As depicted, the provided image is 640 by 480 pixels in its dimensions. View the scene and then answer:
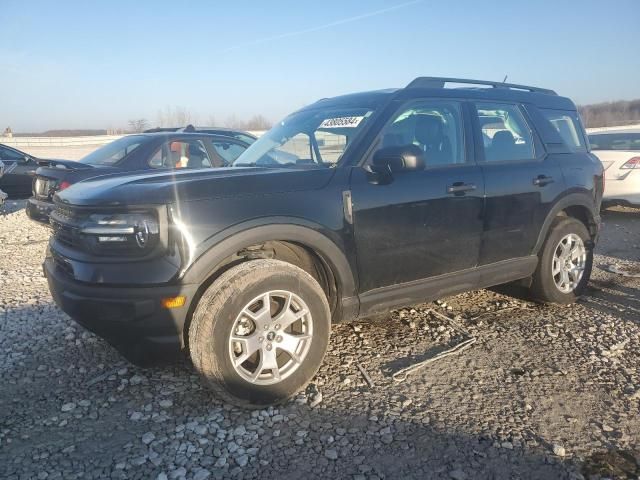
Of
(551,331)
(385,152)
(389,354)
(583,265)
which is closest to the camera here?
(385,152)

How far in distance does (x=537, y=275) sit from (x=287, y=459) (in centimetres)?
300

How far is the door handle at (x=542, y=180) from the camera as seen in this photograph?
13.6 feet

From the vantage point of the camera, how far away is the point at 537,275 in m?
4.43

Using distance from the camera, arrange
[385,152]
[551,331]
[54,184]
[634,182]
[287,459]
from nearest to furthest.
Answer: [287,459] → [385,152] → [551,331] → [54,184] → [634,182]

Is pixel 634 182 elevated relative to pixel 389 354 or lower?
elevated

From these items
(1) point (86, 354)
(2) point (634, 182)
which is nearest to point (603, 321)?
(1) point (86, 354)

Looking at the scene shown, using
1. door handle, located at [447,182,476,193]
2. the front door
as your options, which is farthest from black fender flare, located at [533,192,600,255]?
door handle, located at [447,182,476,193]

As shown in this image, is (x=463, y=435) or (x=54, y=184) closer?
(x=463, y=435)

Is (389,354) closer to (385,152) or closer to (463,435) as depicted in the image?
(463,435)

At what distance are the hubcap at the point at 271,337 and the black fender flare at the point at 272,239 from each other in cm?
32

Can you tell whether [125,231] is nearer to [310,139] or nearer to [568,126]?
[310,139]

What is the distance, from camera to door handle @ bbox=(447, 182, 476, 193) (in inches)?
142

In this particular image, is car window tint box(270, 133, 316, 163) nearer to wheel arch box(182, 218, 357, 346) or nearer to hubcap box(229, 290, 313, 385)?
wheel arch box(182, 218, 357, 346)

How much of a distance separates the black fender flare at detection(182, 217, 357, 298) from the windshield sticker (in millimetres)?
949
